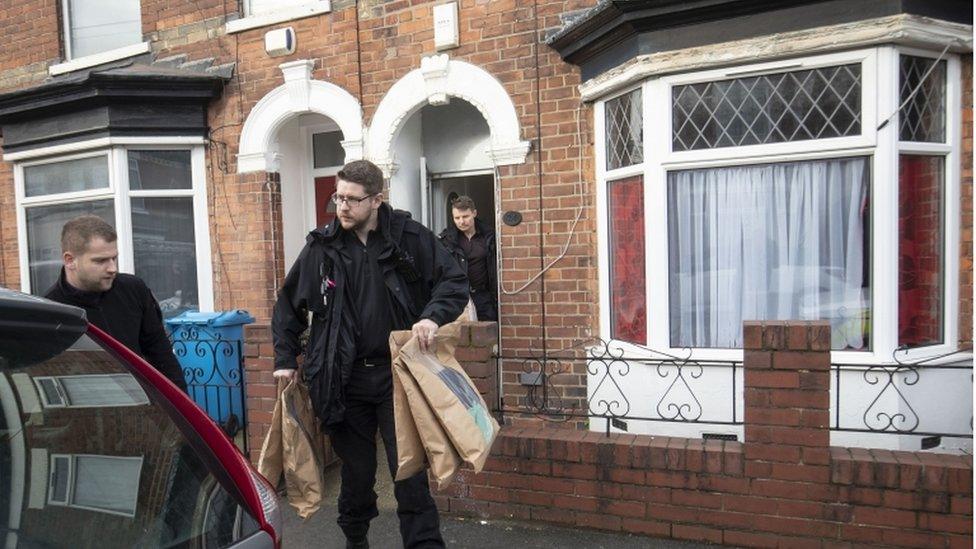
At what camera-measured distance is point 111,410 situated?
5.19ft

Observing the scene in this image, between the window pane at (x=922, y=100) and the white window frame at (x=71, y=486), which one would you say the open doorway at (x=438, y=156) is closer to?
the window pane at (x=922, y=100)

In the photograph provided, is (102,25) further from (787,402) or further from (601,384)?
(787,402)

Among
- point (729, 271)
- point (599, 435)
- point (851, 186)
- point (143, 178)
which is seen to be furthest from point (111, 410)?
point (143, 178)

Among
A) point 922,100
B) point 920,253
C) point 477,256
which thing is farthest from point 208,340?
point 922,100

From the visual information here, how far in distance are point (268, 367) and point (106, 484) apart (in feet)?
8.56

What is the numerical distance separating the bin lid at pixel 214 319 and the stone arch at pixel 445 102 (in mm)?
1819

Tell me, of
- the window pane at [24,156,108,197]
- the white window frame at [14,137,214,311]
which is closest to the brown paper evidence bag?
the white window frame at [14,137,214,311]

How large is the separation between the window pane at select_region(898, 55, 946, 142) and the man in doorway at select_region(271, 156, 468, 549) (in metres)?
2.99

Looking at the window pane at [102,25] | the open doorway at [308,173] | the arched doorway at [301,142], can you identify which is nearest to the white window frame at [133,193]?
the arched doorway at [301,142]

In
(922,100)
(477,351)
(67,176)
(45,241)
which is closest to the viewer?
(477,351)

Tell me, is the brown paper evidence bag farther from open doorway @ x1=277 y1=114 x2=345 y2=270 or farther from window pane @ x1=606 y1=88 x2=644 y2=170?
open doorway @ x1=277 y1=114 x2=345 y2=270

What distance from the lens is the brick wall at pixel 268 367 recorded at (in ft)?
12.1

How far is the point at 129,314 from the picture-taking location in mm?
3012

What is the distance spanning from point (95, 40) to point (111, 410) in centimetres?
682
